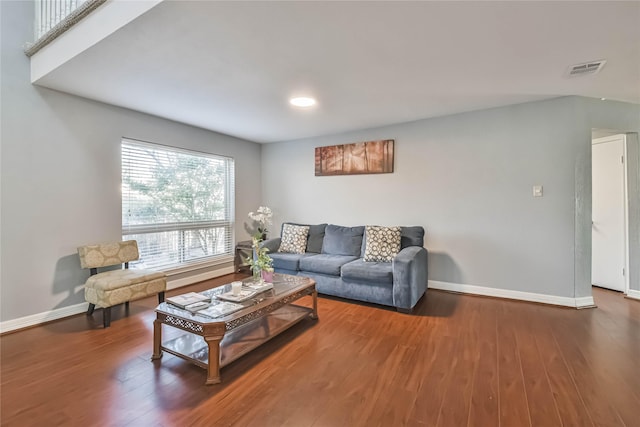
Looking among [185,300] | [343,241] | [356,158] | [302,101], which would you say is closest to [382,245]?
[343,241]

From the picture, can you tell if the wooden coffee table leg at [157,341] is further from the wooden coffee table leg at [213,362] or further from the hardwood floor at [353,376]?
the wooden coffee table leg at [213,362]

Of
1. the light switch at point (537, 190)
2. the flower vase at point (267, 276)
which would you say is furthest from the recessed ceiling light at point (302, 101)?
the light switch at point (537, 190)

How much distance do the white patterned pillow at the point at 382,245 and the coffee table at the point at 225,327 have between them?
1.06 metres

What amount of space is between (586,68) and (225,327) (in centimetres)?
354

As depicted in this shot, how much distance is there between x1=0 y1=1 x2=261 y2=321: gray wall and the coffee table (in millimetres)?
1616

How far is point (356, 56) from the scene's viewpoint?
2.22m

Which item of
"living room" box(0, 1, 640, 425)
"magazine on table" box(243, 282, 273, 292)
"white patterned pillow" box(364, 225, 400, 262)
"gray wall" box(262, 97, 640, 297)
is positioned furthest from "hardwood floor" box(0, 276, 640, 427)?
"white patterned pillow" box(364, 225, 400, 262)

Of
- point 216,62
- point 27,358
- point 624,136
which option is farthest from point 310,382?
point 624,136

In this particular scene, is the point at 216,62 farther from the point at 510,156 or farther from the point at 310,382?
the point at 510,156

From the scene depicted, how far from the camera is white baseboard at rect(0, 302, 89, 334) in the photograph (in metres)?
2.59

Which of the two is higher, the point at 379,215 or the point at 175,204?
the point at 175,204

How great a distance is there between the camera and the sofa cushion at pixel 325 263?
3.50 m

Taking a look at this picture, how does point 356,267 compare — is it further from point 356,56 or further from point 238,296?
point 356,56

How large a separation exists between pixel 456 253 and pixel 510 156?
133cm
